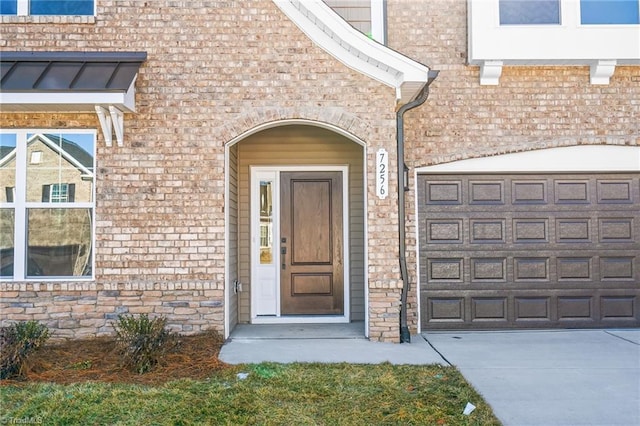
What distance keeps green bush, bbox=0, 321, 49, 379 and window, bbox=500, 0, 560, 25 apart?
762 centimetres

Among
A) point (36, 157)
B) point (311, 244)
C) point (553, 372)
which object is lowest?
point (553, 372)

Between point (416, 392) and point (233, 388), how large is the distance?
1761mm

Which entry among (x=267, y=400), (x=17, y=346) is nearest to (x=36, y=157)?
(x=17, y=346)

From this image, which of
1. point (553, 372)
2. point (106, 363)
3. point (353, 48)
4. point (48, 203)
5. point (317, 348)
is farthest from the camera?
point (48, 203)

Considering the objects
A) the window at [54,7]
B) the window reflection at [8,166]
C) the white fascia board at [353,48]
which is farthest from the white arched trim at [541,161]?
the window reflection at [8,166]

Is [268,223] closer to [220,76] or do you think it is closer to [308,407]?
[220,76]

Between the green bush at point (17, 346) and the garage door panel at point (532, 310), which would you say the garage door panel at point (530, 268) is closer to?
the garage door panel at point (532, 310)

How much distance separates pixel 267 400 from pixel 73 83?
4397mm

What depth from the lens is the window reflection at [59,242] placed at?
632cm

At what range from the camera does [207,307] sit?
20.4 feet

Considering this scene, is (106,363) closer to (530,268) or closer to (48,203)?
(48,203)

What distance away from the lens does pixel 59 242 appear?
20.8 feet

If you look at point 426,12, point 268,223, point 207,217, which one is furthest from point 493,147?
point 207,217

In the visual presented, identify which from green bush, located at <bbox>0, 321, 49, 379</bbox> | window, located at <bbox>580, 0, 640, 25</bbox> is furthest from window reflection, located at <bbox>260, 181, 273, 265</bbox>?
window, located at <bbox>580, 0, 640, 25</bbox>
